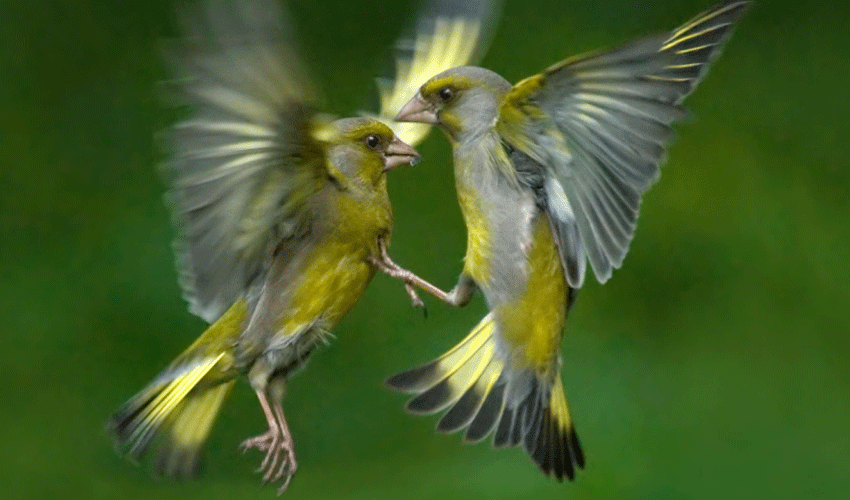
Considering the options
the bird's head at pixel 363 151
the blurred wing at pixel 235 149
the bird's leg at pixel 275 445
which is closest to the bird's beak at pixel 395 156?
the bird's head at pixel 363 151

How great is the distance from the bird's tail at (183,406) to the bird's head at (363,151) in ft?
0.94

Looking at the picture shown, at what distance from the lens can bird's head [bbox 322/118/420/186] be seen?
171 cm

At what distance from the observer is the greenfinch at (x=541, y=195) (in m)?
1.56

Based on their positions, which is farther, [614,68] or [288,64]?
[614,68]

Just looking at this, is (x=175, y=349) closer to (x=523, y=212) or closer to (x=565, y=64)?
(x=523, y=212)

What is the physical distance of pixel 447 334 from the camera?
12.3 feet

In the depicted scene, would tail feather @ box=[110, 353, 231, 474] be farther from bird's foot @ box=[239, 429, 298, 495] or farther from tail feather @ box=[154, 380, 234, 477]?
bird's foot @ box=[239, 429, 298, 495]

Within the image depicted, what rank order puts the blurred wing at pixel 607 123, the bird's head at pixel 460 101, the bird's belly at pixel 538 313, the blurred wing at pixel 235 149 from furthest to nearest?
the bird's belly at pixel 538 313, the bird's head at pixel 460 101, the blurred wing at pixel 607 123, the blurred wing at pixel 235 149

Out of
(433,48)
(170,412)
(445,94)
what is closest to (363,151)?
(445,94)

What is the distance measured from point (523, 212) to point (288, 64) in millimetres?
509

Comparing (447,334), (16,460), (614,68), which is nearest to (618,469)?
(447,334)

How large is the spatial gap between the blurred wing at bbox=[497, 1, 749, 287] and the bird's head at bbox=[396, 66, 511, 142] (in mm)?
35

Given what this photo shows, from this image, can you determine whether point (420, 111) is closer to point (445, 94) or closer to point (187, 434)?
point (445, 94)

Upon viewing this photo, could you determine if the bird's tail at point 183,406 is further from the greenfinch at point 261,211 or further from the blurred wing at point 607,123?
the blurred wing at point 607,123
